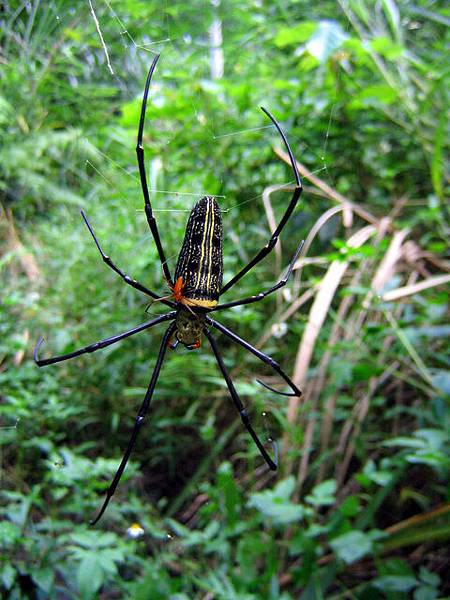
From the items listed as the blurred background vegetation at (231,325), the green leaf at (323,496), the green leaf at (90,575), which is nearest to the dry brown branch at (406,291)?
the blurred background vegetation at (231,325)

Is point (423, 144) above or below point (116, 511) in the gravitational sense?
above

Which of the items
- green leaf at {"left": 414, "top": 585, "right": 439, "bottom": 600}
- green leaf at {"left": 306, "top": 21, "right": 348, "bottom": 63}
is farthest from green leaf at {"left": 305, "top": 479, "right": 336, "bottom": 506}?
green leaf at {"left": 306, "top": 21, "right": 348, "bottom": 63}

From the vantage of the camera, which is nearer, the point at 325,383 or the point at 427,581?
the point at 427,581

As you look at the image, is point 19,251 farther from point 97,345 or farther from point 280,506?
point 280,506

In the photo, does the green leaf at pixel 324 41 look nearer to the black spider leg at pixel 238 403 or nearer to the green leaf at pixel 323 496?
the black spider leg at pixel 238 403

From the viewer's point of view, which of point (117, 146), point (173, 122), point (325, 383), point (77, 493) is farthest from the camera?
point (117, 146)

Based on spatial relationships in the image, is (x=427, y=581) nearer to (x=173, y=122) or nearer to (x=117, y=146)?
(x=173, y=122)

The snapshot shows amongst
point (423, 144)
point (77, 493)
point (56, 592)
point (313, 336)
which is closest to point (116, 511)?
point (77, 493)

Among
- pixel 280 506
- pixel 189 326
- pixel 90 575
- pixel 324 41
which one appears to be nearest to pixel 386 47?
pixel 324 41
